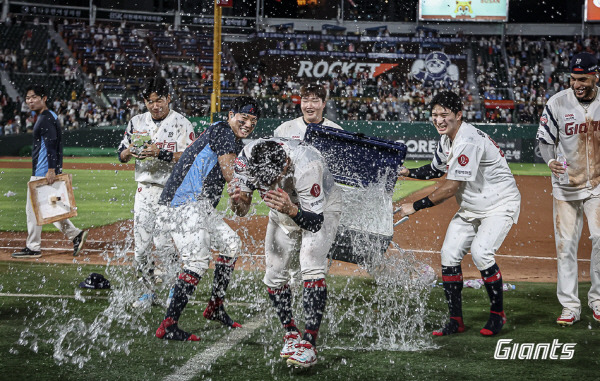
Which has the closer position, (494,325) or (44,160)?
(494,325)

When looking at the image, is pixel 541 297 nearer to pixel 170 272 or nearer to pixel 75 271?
pixel 170 272

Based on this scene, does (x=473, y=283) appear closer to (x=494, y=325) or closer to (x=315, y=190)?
(x=494, y=325)

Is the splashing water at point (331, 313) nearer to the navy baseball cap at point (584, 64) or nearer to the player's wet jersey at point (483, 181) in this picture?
the player's wet jersey at point (483, 181)

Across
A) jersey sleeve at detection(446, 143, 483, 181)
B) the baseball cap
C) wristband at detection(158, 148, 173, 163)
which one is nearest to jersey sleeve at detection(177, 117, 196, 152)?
wristband at detection(158, 148, 173, 163)

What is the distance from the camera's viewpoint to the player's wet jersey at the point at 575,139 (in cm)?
575

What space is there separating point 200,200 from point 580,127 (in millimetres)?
3472

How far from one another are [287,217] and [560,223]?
2.86 metres

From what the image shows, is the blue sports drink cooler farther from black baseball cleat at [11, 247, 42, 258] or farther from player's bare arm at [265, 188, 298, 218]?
black baseball cleat at [11, 247, 42, 258]

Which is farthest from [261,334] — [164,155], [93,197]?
[93,197]

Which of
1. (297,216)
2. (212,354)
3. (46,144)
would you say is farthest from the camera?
(46,144)

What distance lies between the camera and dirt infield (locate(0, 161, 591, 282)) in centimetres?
814

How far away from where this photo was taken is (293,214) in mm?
4145

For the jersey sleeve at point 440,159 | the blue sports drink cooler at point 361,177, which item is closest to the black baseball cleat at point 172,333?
the blue sports drink cooler at point 361,177

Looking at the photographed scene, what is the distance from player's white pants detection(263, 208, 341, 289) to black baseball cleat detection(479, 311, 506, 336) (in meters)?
1.55
